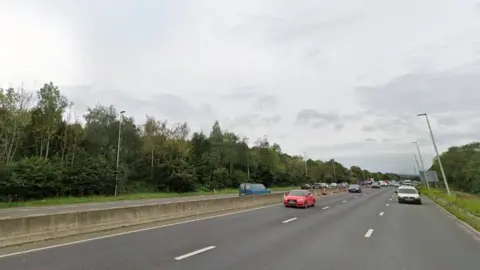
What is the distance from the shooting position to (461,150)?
10138 centimetres

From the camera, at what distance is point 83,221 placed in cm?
1272

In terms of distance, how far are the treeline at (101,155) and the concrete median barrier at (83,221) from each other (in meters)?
21.2

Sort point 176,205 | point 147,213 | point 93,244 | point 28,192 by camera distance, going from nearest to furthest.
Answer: point 93,244, point 147,213, point 176,205, point 28,192

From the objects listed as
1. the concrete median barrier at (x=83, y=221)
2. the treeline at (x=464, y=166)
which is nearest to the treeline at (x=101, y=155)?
the concrete median barrier at (x=83, y=221)

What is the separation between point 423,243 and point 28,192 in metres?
33.6

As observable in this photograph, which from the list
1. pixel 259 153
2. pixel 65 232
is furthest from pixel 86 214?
pixel 259 153

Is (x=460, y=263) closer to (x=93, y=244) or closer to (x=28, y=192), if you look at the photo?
(x=93, y=244)

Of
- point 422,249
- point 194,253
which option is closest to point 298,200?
point 422,249

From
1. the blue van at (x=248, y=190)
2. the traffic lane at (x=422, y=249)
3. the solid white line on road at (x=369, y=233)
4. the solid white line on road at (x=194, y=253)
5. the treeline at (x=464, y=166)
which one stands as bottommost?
the traffic lane at (x=422, y=249)

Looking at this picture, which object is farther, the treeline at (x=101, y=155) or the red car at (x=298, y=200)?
the treeline at (x=101, y=155)

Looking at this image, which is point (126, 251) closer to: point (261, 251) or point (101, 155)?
point (261, 251)

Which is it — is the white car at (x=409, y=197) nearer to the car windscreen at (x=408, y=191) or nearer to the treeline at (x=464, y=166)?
the car windscreen at (x=408, y=191)

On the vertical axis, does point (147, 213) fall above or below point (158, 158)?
below

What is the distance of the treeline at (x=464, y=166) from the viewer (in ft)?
280
